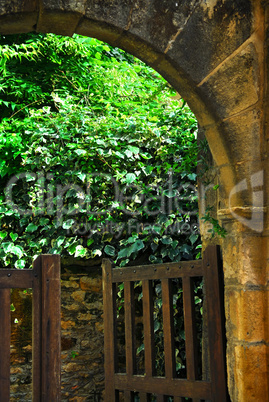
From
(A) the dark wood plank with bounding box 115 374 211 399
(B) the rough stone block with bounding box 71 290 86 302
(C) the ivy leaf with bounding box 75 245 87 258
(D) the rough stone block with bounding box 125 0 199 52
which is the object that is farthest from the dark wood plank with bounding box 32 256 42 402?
(B) the rough stone block with bounding box 71 290 86 302

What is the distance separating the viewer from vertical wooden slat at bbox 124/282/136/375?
10.5ft

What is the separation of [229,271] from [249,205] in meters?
0.38

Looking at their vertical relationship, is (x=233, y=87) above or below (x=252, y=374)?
above

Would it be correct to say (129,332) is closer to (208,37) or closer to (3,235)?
(3,235)

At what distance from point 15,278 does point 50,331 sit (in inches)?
13.8

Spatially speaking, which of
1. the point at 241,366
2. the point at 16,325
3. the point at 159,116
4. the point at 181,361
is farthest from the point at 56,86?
the point at 241,366

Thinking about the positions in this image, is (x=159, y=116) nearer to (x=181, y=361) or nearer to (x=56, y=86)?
(x=56, y=86)

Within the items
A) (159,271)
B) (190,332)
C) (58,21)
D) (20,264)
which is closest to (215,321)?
(190,332)

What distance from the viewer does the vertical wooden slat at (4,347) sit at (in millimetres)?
2480

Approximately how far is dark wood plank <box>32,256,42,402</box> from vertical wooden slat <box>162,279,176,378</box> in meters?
0.84

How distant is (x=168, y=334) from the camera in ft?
9.89

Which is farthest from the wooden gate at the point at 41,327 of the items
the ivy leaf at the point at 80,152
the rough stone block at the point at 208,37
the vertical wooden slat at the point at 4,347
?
the ivy leaf at the point at 80,152

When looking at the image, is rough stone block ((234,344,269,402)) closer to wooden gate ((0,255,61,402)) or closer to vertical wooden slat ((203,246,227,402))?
vertical wooden slat ((203,246,227,402))

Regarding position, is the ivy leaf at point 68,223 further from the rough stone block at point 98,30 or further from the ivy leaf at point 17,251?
the rough stone block at point 98,30
